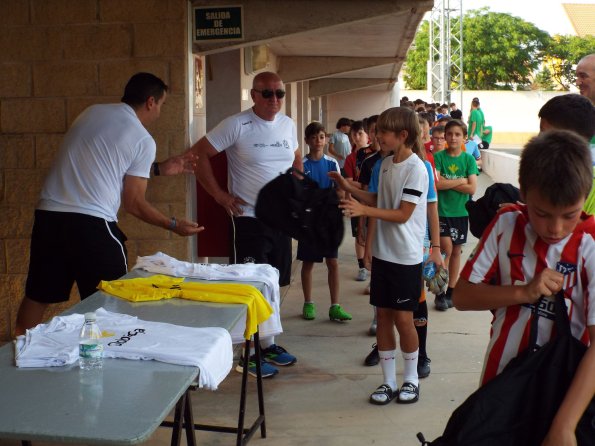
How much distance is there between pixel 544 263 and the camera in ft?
7.61

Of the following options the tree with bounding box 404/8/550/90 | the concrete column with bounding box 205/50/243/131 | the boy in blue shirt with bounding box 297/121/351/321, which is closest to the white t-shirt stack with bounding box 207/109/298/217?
the boy in blue shirt with bounding box 297/121/351/321

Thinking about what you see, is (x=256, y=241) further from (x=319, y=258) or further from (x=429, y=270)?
(x=319, y=258)

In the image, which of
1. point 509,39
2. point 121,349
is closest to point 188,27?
point 121,349

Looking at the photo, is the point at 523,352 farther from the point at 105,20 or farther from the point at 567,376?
the point at 105,20

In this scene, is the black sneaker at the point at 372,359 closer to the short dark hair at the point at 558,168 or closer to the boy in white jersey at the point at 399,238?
the boy in white jersey at the point at 399,238

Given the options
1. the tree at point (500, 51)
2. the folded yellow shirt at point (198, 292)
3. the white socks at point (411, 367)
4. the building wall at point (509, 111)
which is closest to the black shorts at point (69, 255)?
the folded yellow shirt at point (198, 292)

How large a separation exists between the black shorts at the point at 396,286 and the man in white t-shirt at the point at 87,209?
1.24m

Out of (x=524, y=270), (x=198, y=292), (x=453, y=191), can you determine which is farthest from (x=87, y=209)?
(x=453, y=191)

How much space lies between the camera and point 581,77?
409cm

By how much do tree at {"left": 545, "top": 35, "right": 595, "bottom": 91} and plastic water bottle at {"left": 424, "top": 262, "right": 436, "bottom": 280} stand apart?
6622cm

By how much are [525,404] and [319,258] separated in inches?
197

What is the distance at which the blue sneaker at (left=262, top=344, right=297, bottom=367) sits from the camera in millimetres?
6137

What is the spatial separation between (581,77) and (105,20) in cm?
352

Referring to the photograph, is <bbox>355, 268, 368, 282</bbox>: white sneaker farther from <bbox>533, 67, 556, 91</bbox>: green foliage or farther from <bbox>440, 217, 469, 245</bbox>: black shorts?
<bbox>533, 67, 556, 91</bbox>: green foliage
